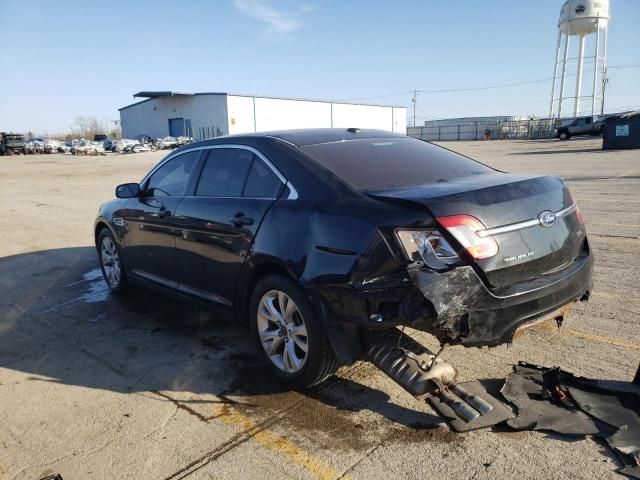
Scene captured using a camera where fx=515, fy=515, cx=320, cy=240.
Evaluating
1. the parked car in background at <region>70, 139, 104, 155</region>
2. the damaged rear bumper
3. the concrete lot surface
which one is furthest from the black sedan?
the parked car in background at <region>70, 139, 104, 155</region>

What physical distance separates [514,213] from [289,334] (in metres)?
1.59

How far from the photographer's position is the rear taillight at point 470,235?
8.84ft

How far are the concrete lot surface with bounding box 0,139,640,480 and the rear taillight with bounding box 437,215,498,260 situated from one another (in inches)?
39.4

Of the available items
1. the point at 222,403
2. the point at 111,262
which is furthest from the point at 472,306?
the point at 111,262

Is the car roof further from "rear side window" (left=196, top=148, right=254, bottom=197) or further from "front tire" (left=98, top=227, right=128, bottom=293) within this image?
"front tire" (left=98, top=227, right=128, bottom=293)

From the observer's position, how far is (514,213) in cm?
290

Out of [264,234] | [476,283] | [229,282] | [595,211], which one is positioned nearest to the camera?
[476,283]

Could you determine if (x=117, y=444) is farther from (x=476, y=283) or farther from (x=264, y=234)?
(x=476, y=283)

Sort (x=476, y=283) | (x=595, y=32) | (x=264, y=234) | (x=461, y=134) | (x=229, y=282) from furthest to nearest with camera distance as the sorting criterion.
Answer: (x=461, y=134) < (x=595, y=32) < (x=229, y=282) < (x=264, y=234) < (x=476, y=283)

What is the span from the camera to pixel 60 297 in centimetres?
576

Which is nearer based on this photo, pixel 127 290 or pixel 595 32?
pixel 127 290

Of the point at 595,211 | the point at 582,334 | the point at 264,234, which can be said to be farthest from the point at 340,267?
the point at 595,211

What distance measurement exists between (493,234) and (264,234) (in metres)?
1.47

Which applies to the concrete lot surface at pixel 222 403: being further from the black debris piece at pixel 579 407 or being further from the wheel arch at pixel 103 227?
the wheel arch at pixel 103 227
